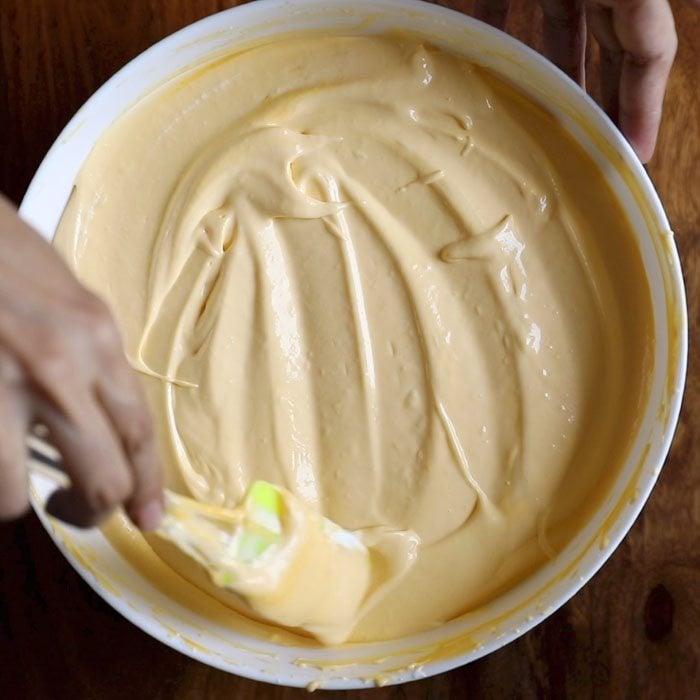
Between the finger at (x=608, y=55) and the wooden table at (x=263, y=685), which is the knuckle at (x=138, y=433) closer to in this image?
the wooden table at (x=263, y=685)

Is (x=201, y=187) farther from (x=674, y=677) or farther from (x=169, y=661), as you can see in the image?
(x=674, y=677)

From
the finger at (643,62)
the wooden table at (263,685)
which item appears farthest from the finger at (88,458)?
the finger at (643,62)

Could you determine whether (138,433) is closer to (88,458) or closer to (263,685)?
(88,458)

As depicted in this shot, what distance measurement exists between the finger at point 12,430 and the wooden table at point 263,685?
1.83 ft

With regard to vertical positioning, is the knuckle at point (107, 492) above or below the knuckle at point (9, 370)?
below

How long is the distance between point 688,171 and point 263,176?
0.51m

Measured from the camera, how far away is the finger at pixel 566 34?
1.01m

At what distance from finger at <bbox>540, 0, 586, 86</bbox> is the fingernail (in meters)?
0.70

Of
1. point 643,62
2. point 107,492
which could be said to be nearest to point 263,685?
point 107,492

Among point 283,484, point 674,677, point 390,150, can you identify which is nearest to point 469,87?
point 390,150

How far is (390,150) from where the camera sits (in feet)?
3.36

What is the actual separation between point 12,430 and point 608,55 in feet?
2.60

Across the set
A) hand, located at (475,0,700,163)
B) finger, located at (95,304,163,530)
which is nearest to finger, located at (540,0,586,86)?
hand, located at (475,0,700,163)

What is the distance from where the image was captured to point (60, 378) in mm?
560
